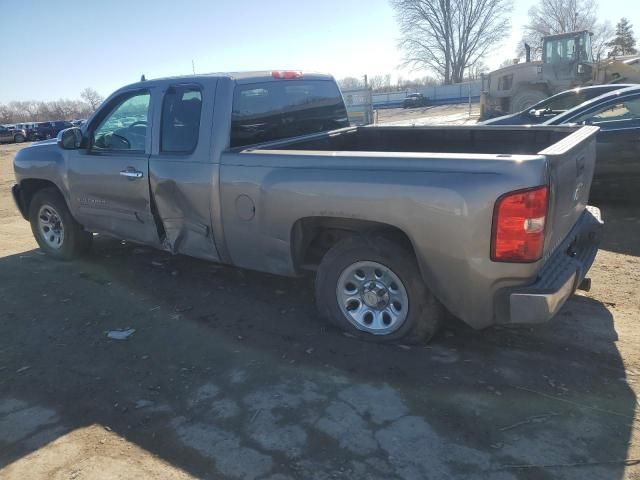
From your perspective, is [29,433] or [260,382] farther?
[260,382]

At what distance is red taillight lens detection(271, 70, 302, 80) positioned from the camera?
4.77 m

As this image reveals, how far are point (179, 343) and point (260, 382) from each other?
0.91 meters

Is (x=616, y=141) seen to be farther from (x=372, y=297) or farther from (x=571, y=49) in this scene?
(x=571, y=49)

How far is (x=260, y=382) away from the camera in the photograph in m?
3.36

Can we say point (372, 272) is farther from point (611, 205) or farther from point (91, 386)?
point (611, 205)

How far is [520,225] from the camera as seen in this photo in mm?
2922

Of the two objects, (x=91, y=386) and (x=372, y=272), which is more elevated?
(x=372, y=272)

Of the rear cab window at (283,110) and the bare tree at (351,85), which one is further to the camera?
the bare tree at (351,85)

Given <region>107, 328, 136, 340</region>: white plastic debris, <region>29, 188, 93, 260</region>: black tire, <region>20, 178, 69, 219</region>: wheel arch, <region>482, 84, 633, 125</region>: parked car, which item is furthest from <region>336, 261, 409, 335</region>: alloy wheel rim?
<region>482, 84, 633, 125</region>: parked car

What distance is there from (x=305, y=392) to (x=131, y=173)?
2.69 meters

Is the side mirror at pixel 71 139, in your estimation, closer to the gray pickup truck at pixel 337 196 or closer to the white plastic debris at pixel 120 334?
the gray pickup truck at pixel 337 196

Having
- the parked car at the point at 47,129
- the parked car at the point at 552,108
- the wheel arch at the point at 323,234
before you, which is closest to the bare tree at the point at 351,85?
the parked car at the point at 552,108

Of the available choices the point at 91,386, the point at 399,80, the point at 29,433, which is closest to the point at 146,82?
the point at 91,386

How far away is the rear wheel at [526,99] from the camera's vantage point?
2088 cm
